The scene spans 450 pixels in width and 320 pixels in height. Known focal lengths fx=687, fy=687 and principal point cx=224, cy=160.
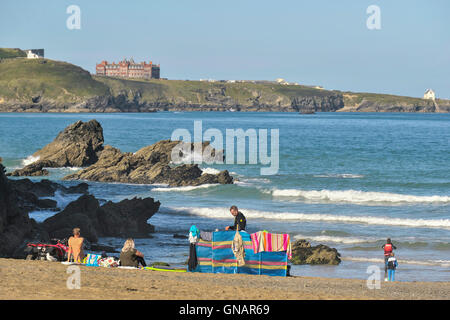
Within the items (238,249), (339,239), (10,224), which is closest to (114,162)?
(339,239)

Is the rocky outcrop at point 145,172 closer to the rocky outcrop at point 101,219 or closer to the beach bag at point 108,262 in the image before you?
the rocky outcrop at point 101,219

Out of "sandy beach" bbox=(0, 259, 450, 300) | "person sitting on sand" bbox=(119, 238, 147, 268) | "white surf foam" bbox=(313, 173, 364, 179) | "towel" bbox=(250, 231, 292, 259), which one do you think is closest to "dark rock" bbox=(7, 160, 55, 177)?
"white surf foam" bbox=(313, 173, 364, 179)

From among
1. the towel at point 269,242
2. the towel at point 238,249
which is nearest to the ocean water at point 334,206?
the towel at point 269,242

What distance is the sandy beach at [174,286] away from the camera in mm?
13164

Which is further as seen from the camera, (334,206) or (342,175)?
(342,175)

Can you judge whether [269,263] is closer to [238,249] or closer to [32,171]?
[238,249]

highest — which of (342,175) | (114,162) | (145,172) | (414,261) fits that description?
(114,162)

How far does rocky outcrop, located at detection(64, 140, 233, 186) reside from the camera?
162 ft

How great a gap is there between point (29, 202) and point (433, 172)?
41076mm

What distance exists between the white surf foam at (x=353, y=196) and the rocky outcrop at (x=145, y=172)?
536 cm

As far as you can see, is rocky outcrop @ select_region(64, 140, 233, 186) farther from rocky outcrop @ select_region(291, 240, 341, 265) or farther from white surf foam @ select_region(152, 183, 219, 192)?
rocky outcrop @ select_region(291, 240, 341, 265)

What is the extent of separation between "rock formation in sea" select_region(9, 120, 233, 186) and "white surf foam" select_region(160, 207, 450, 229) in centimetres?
1150

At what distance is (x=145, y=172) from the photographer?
51125 mm

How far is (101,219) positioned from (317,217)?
1210 centimetres
